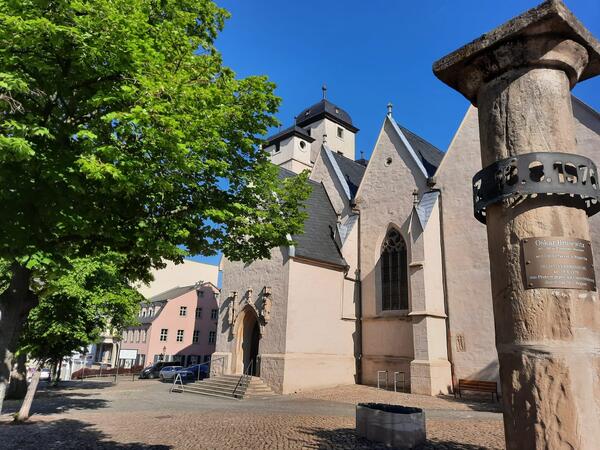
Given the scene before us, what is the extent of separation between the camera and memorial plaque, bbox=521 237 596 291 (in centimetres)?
342

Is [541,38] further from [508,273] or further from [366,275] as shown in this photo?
[366,275]

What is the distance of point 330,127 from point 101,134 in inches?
1499

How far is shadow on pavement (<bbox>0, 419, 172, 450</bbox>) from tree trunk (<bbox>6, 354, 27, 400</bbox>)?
8692mm

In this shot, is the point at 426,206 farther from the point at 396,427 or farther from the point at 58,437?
the point at 58,437

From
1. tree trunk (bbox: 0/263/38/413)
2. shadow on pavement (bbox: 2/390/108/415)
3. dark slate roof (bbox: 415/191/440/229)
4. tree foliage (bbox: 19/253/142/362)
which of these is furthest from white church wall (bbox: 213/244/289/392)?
tree trunk (bbox: 0/263/38/413)

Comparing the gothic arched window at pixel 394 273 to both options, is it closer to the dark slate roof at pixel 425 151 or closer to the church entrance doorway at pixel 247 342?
the dark slate roof at pixel 425 151

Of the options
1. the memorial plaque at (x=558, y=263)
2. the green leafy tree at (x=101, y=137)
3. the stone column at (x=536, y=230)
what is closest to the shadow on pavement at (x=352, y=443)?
the green leafy tree at (x=101, y=137)

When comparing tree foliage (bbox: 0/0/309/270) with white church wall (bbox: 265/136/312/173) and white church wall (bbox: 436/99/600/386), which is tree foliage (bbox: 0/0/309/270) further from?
white church wall (bbox: 265/136/312/173)

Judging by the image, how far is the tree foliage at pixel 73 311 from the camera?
16.5m

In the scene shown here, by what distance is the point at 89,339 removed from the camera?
59.9 ft

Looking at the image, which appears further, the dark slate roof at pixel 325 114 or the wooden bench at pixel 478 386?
the dark slate roof at pixel 325 114

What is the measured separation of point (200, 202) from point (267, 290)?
1416 centimetres

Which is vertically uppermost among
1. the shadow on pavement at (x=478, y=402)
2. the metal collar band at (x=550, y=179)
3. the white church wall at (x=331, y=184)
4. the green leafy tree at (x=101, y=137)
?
the white church wall at (x=331, y=184)

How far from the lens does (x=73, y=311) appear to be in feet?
56.0
